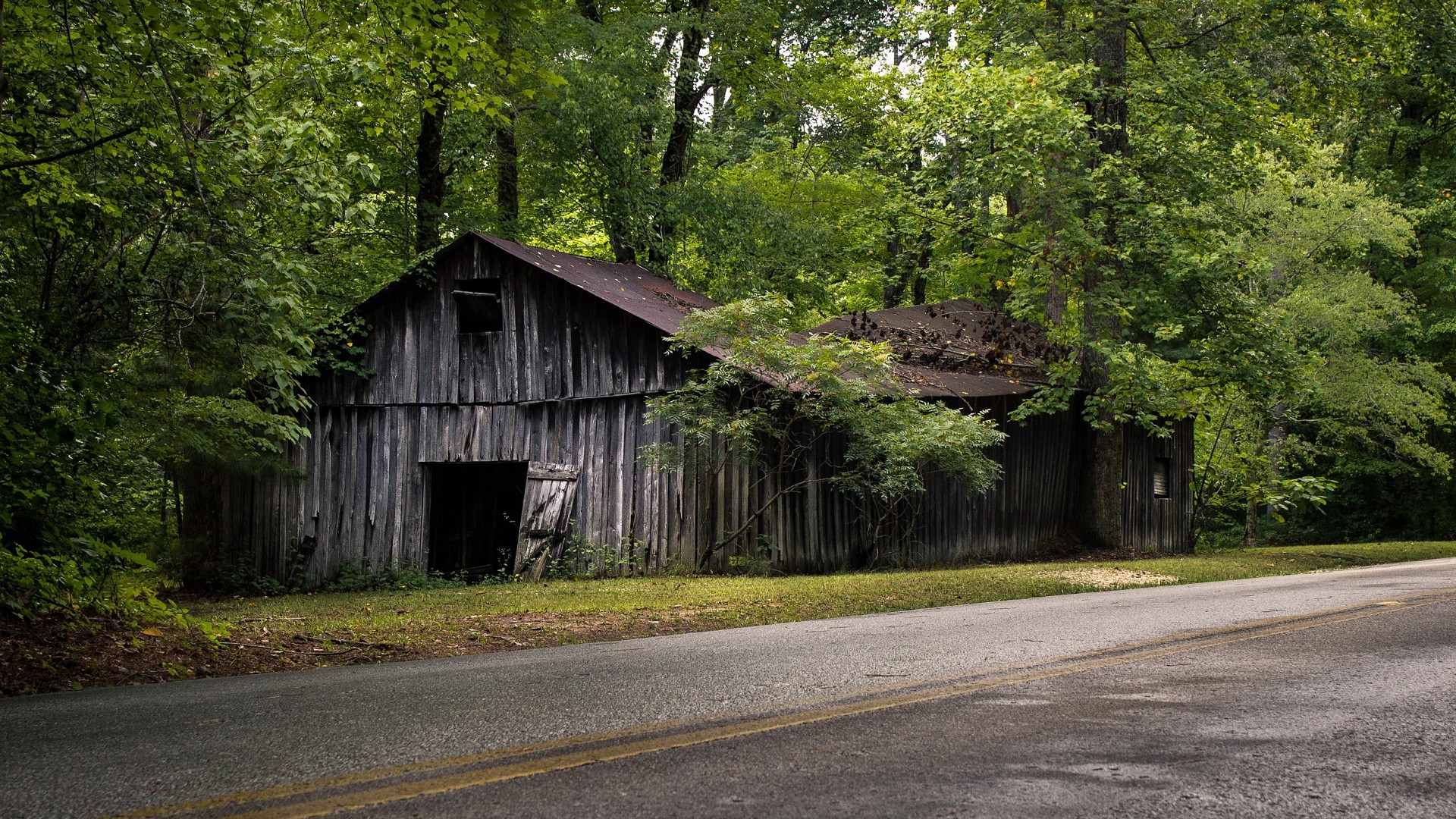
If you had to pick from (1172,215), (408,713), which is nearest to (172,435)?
(408,713)

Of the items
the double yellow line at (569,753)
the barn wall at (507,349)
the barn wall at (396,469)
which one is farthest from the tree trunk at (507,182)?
the double yellow line at (569,753)

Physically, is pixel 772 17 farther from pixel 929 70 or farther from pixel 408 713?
pixel 408 713

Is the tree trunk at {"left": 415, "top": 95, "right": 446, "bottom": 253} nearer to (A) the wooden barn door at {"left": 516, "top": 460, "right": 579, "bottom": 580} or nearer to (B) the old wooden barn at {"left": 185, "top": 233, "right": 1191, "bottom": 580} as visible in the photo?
(B) the old wooden barn at {"left": 185, "top": 233, "right": 1191, "bottom": 580}

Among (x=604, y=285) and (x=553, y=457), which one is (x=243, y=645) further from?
(x=604, y=285)

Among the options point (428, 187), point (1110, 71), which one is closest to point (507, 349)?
point (428, 187)

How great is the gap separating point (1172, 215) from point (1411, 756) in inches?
666

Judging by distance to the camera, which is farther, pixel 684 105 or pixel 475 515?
pixel 684 105

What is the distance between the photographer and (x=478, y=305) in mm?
19812

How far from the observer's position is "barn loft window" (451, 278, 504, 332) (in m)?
19.5

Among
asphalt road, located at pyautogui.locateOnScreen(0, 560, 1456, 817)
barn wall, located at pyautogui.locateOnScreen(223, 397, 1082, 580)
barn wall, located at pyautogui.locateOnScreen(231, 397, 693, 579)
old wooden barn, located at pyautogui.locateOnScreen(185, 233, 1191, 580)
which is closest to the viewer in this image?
asphalt road, located at pyautogui.locateOnScreen(0, 560, 1456, 817)

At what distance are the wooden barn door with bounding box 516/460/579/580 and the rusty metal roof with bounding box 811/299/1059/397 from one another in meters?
6.27

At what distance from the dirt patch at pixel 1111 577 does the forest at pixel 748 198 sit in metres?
4.41

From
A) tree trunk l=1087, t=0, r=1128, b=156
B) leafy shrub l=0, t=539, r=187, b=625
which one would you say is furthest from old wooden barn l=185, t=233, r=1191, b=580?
leafy shrub l=0, t=539, r=187, b=625

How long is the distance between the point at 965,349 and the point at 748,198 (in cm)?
622
